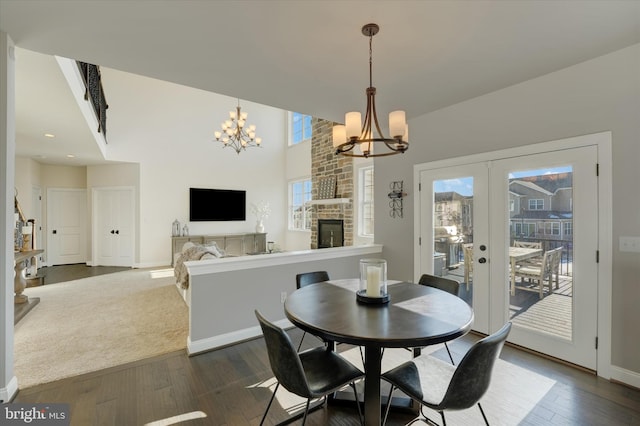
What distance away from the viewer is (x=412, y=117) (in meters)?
3.75

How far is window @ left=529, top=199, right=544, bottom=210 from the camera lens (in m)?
2.68

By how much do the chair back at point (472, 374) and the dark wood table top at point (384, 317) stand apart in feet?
0.43

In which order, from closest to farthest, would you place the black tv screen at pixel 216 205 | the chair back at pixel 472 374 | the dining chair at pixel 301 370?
the chair back at pixel 472 374 < the dining chair at pixel 301 370 < the black tv screen at pixel 216 205

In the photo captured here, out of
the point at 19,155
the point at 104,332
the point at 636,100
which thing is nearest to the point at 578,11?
the point at 636,100

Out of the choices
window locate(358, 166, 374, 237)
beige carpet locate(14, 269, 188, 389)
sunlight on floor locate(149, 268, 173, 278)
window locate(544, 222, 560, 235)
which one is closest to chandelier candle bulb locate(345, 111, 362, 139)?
window locate(544, 222, 560, 235)

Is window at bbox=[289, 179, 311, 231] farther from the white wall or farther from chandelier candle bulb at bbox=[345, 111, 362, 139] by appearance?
chandelier candle bulb at bbox=[345, 111, 362, 139]

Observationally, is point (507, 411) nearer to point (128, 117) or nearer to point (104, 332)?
point (104, 332)

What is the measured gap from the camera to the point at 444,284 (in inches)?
94.8

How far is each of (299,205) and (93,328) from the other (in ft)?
19.1

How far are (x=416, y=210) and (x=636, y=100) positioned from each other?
211 cm

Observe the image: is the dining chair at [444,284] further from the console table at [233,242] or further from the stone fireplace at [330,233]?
the console table at [233,242]

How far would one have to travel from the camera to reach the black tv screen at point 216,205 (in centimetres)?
748

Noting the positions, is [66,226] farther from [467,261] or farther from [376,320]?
[467,261]

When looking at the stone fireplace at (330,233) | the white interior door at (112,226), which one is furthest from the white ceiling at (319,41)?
the white interior door at (112,226)
